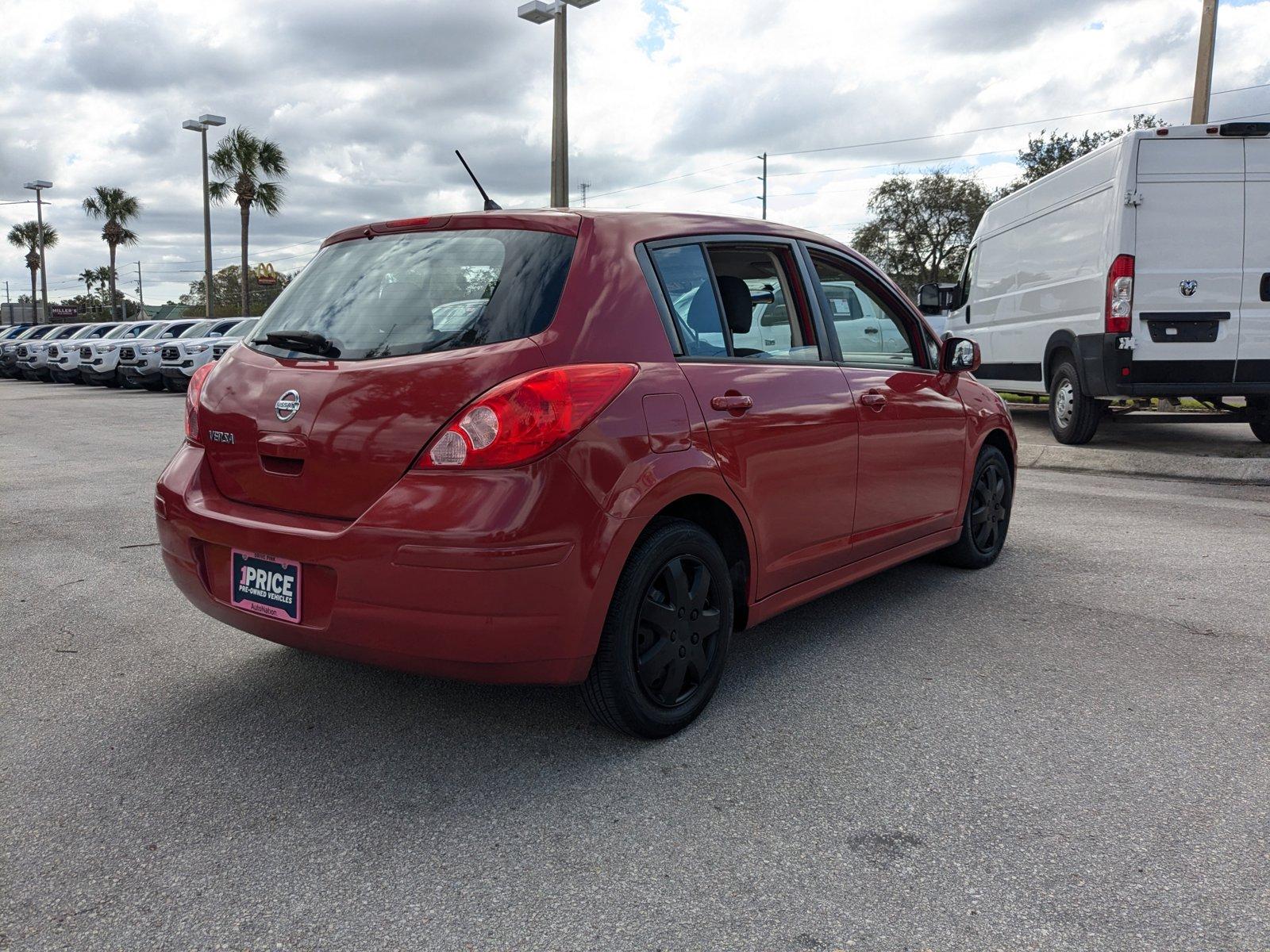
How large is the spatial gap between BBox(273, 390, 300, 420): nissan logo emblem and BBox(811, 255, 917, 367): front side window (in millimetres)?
2023

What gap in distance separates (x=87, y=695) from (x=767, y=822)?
2.31 meters

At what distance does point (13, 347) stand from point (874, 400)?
115ft

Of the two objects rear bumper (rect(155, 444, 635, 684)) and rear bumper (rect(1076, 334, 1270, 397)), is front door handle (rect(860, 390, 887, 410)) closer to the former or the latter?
rear bumper (rect(155, 444, 635, 684))

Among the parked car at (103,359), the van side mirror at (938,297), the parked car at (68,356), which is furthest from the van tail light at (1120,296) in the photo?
the parked car at (68,356)

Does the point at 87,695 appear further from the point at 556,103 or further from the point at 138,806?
the point at 556,103

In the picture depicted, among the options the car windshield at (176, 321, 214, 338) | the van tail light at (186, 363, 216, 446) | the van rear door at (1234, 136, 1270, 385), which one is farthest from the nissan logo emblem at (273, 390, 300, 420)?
the car windshield at (176, 321, 214, 338)

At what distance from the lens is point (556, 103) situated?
14516 mm

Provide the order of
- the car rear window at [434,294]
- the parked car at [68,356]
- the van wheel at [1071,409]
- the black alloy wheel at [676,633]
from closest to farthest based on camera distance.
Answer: the car rear window at [434,294] → the black alloy wheel at [676,633] → the van wheel at [1071,409] → the parked car at [68,356]

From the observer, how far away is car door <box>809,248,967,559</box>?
408 cm

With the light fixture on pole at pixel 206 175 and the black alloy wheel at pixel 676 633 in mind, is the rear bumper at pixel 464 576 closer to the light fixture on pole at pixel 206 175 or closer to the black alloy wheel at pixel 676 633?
the black alloy wheel at pixel 676 633

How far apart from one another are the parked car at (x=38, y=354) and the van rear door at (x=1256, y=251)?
29233 mm

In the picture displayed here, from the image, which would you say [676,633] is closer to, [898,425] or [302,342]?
[302,342]

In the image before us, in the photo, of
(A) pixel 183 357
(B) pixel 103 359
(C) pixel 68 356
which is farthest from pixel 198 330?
(C) pixel 68 356

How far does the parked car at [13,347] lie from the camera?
106ft
